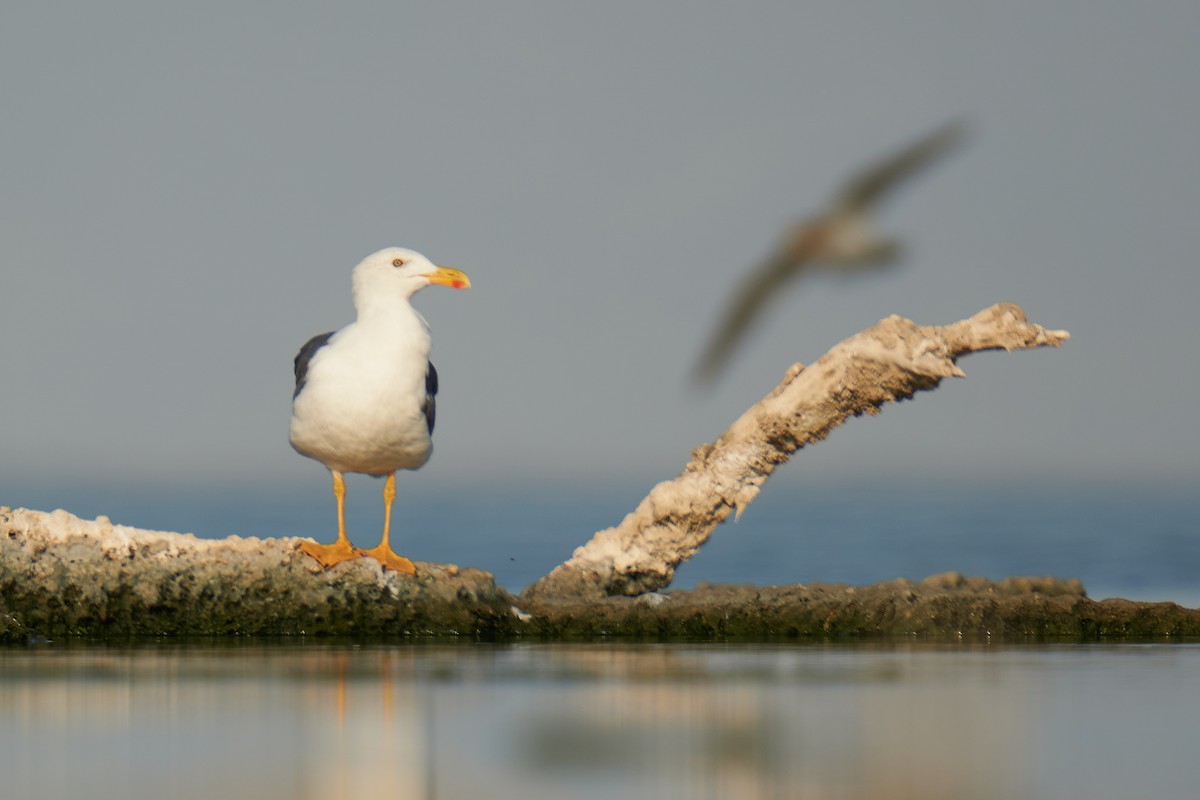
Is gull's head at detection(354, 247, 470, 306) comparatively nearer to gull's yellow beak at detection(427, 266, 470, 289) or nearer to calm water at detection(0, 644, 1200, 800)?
gull's yellow beak at detection(427, 266, 470, 289)

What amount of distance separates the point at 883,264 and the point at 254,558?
4861 millimetres

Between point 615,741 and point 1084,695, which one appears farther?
point 1084,695

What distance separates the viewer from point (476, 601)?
923 centimetres

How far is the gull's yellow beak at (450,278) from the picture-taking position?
A: 32.5 ft

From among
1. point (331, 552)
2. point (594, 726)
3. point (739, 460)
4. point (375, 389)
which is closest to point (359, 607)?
point (331, 552)

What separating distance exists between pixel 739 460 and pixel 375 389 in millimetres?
2731

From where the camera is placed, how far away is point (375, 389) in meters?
9.27

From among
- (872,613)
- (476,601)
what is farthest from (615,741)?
(872,613)

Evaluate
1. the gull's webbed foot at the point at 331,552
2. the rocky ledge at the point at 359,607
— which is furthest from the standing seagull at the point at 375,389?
the rocky ledge at the point at 359,607

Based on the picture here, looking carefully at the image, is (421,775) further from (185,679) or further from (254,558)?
(254,558)

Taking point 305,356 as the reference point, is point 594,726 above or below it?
below

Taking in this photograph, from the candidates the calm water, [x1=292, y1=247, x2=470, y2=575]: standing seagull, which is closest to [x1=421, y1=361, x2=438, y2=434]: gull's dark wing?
[x1=292, y1=247, x2=470, y2=575]: standing seagull

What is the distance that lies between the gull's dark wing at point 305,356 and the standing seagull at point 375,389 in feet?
0.03

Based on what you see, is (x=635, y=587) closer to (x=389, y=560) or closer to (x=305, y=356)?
(x=389, y=560)
